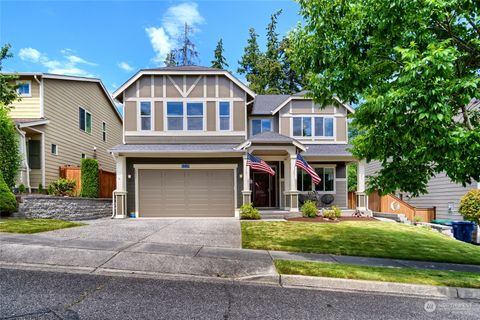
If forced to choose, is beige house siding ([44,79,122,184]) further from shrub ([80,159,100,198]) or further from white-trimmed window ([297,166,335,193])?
white-trimmed window ([297,166,335,193])

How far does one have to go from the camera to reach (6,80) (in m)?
15.3

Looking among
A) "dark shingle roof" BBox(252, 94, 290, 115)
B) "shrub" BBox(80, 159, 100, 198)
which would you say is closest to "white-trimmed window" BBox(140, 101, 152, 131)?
"shrub" BBox(80, 159, 100, 198)

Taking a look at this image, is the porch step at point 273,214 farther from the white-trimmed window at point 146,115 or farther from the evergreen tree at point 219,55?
the evergreen tree at point 219,55

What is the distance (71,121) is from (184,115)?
7.52m

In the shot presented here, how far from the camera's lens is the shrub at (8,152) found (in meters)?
12.1

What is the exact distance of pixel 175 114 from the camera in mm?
15922

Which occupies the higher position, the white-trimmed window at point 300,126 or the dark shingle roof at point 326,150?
the white-trimmed window at point 300,126

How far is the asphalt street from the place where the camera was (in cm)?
401

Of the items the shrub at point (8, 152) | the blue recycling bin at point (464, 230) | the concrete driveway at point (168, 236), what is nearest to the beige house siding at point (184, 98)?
the shrub at point (8, 152)

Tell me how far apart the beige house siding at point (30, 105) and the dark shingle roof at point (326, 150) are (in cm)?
1470

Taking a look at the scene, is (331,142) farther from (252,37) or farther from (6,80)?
(252,37)

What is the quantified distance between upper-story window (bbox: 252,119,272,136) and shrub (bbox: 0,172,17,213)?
12.4m

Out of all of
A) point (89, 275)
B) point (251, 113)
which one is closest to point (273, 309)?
point (89, 275)

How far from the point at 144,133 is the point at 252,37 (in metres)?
28.5
